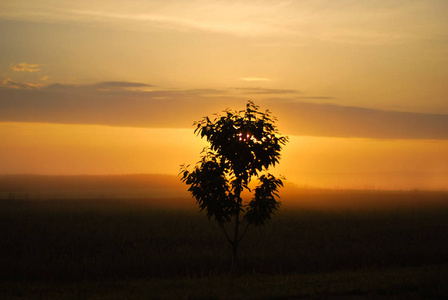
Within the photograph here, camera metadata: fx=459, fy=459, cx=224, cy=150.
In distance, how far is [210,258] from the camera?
A: 2670cm

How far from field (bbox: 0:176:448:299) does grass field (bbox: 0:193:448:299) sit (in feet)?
0.19

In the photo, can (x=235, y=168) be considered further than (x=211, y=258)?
No

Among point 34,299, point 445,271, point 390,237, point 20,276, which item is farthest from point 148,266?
point 390,237

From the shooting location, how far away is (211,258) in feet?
87.6

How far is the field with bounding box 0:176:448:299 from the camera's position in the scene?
17.4m

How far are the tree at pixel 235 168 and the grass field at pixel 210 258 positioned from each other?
319 cm

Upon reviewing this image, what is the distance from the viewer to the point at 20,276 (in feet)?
74.6

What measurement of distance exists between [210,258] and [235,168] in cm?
857

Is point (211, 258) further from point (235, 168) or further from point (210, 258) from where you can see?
point (235, 168)

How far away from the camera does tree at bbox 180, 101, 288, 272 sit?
20.5 metres

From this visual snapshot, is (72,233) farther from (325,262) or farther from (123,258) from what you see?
(325,262)

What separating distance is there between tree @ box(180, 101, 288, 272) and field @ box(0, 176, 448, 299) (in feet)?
10.5

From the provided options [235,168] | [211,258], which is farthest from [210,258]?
[235,168]

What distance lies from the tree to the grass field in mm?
3193
